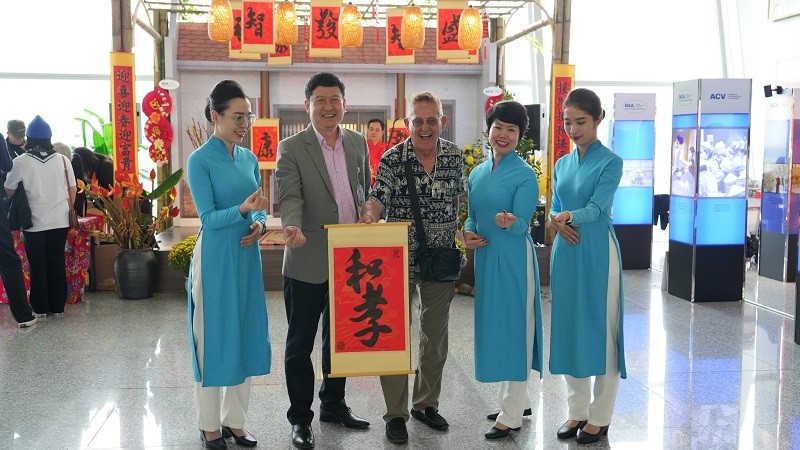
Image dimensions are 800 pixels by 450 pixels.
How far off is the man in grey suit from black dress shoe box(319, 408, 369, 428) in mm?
224

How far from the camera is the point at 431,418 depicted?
373cm

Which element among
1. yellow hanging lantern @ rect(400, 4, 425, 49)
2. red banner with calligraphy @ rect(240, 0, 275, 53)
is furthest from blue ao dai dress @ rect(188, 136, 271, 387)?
yellow hanging lantern @ rect(400, 4, 425, 49)

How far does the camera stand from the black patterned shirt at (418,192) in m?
3.50

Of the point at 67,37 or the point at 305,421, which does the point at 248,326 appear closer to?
the point at 305,421

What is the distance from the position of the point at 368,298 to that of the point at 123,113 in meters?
4.82

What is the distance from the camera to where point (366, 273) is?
3.34m

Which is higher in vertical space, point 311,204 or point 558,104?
point 558,104

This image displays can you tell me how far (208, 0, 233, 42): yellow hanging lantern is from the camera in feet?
27.9

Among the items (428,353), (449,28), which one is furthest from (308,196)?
(449,28)

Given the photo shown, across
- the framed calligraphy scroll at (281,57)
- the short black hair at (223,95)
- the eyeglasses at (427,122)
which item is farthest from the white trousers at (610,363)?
the framed calligraphy scroll at (281,57)

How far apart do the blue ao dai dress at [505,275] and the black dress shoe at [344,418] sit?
599 millimetres

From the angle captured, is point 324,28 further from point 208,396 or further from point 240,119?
point 208,396

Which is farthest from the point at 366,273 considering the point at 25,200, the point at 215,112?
the point at 25,200

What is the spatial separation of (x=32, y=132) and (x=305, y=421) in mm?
3816
